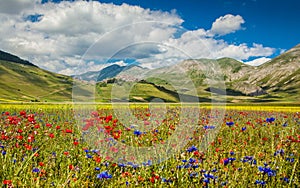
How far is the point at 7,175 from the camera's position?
3.56 metres

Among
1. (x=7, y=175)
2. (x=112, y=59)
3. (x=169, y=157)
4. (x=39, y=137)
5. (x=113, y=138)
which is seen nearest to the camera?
(x=7, y=175)

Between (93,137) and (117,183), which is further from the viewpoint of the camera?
(93,137)

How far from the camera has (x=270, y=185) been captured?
3721 mm

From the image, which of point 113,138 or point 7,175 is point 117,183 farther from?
point 113,138

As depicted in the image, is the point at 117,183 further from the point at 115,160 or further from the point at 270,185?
the point at 270,185

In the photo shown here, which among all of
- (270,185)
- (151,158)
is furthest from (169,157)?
(270,185)

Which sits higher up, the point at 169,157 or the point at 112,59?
the point at 112,59

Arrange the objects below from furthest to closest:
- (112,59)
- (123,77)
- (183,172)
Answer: (123,77)
(112,59)
(183,172)

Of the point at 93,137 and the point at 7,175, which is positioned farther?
the point at 93,137

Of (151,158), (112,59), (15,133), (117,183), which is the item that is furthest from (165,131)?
(117,183)

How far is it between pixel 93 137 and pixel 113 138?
0.81m

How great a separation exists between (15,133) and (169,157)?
3.55 meters

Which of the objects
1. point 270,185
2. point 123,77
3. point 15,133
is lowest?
point 270,185

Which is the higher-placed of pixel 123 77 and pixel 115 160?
pixel 123 77
